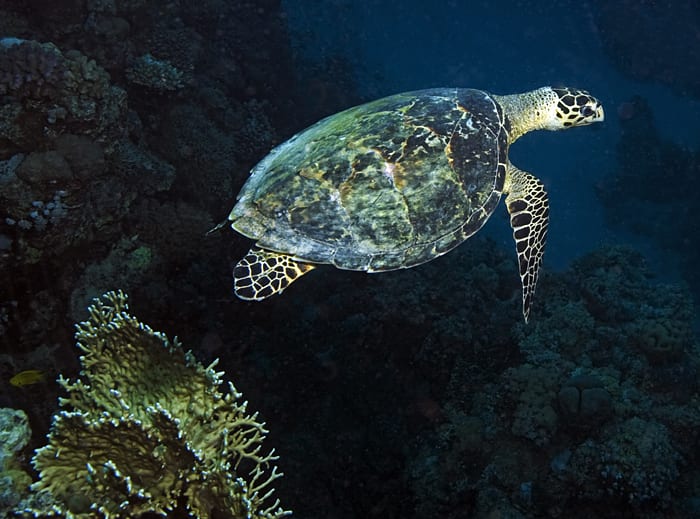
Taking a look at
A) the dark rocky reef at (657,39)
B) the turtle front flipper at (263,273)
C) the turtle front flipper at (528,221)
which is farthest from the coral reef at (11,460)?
the dark rocky reef at (657,39)

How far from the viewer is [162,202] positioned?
6695 mm

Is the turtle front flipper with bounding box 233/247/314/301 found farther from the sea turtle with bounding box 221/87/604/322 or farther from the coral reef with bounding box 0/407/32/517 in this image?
the coral reef with bounding box 0/407/32/517

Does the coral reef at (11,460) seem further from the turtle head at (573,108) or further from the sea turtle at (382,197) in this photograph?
the turtle head at (573,108)

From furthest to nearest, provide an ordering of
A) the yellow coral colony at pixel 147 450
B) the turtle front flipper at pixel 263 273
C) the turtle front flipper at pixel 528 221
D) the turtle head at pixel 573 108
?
the turtle head at pixel 573 108 → the turtle front flipper at pixel 528 221 → the turtle front flipper at pixel 263 273 → the yellow coral colony at pixel 147 450

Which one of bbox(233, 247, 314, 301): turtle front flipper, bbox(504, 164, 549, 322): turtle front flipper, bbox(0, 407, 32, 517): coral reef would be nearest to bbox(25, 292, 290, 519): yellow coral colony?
bbox(0, 407, 32, 517): coral reef

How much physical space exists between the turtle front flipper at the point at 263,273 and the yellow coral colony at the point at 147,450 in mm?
1097

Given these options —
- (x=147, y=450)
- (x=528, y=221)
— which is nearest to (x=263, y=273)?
(x=147, y=450)

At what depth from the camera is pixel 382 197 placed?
143 inches

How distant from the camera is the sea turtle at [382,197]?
3.58 m

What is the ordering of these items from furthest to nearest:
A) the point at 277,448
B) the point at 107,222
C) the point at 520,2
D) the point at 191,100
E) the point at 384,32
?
the point at 384,32
the point at 520,2
the point at 191,100
the point at 107,222
the point at 277,448

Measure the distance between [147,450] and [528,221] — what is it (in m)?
3.75

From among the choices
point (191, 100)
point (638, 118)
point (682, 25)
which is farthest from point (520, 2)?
point (191, 100)

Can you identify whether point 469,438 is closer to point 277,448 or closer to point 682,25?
point 277,448

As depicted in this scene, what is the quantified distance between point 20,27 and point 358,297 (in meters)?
6.65
